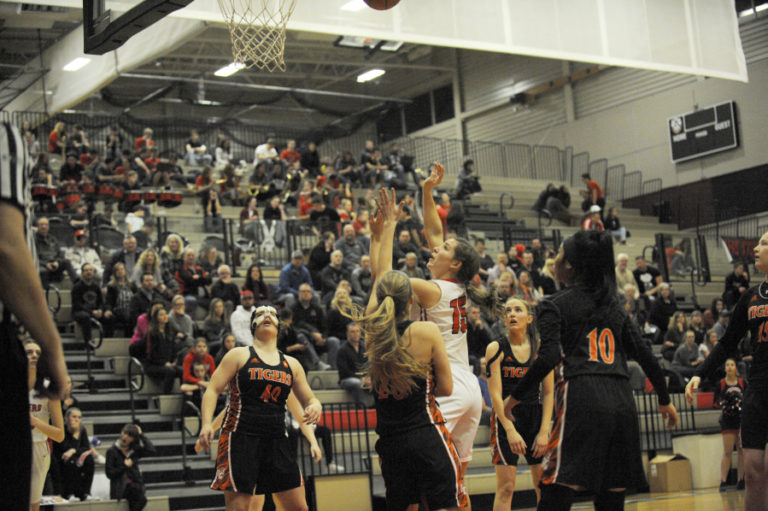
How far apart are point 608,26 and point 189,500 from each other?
29.9 ft

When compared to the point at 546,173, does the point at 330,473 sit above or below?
below

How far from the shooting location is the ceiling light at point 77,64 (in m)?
19.7

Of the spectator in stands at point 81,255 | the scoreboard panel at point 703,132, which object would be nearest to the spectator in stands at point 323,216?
the spectator in stands at point 81,255

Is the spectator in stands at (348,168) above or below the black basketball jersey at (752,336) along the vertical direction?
above

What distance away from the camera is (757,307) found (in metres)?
Result: 6.09

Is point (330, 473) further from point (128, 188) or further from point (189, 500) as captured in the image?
point (128, 188)

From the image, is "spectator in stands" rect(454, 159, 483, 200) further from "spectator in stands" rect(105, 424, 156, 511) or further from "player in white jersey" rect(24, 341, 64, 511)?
"player in white jersey" rect(24, 341, 64, 511)

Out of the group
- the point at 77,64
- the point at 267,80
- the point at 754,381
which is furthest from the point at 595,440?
the point at 267,80

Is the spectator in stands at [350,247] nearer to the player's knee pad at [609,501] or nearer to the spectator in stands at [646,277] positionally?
the spectator in stands at [646,277]

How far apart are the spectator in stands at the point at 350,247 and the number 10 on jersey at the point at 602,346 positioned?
11741 millimetres

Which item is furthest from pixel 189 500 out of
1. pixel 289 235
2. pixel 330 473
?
pixel 289 235

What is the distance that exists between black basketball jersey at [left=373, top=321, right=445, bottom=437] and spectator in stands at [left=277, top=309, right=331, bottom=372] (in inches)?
291

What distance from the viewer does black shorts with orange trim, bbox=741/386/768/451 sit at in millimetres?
5738

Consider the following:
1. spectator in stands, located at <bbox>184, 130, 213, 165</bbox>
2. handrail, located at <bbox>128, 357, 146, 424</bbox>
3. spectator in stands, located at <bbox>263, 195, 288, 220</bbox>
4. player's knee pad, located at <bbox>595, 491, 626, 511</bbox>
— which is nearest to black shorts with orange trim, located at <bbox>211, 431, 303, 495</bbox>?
player's knee pad, located at <bbox>595, 491, 626, 511</bbox>
